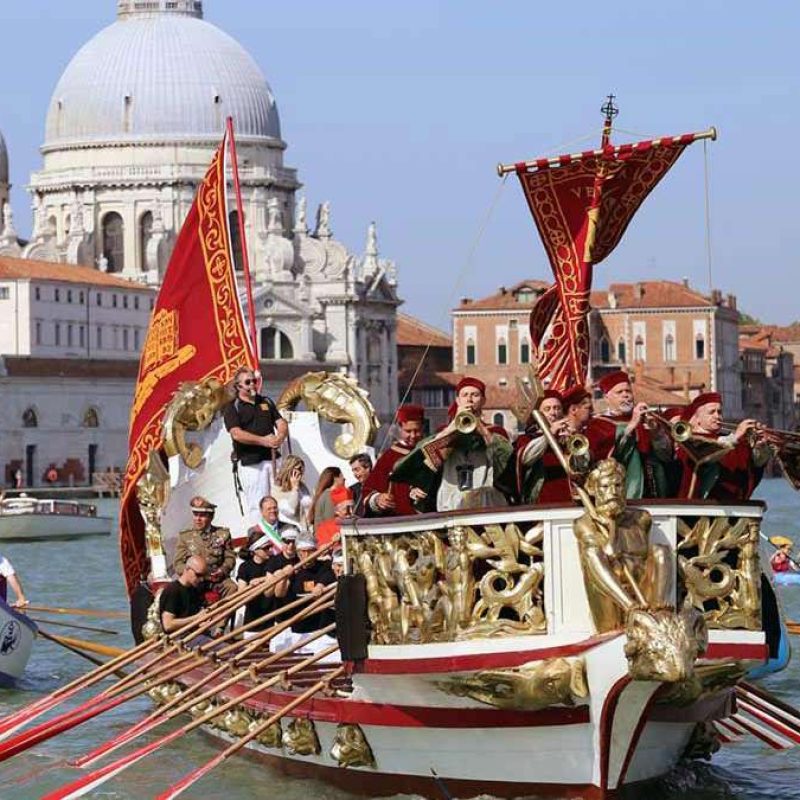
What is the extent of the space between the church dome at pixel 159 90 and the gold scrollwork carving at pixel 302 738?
81.8 meters

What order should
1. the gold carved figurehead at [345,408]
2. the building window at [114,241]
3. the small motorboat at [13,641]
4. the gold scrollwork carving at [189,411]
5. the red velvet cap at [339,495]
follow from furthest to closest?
the building window at [114,241]
the small motorboat at [13,641]
the gold carved figurehead at [345,408]
the gold scrollwork carving at [189,411]
the red velvet cap at [339,495]

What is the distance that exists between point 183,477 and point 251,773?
271cm

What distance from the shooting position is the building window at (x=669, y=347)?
3947 inches

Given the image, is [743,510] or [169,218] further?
[169,218]

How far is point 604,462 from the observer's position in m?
9.38

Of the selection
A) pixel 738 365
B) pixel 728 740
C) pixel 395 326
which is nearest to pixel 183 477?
pixel 728 740

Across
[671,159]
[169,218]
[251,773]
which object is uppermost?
[169,218]

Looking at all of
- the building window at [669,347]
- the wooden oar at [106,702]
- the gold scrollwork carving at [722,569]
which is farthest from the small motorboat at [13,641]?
the building window at [669,347]

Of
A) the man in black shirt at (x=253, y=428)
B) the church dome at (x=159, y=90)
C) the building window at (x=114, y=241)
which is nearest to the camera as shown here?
the man in black shirt at (x=253, y=428)

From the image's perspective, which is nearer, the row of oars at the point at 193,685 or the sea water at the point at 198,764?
the row of oars at the point at 193,685

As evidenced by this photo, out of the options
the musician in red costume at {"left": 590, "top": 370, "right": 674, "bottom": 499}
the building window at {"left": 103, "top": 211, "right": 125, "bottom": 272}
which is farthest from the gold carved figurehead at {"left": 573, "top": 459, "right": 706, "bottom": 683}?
the building window at {"left": 103, "top": 211, "right": 125, "bottom": 272}

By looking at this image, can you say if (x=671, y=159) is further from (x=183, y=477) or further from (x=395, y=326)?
(x=395, y=326)

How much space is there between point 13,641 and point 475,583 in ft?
19.3

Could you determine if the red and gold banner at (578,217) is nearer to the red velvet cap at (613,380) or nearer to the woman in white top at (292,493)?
the woman in white top at (292,493)
